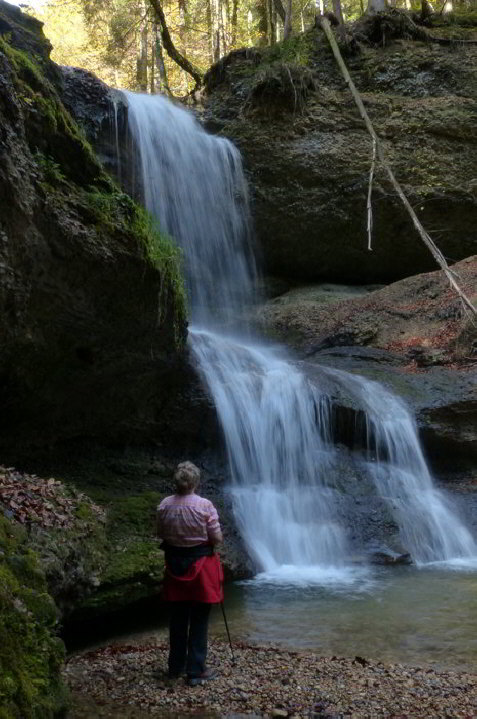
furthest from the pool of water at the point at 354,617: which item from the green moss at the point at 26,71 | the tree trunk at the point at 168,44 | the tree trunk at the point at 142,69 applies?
the tree trunk at the point at 142,69

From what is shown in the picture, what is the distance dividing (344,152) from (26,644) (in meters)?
16.3

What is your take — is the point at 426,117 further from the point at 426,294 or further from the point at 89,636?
the point at 89,636

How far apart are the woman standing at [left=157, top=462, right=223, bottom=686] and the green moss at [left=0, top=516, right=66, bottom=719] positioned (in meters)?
0.95

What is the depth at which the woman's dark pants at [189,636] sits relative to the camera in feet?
14.2

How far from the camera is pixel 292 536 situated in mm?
8938

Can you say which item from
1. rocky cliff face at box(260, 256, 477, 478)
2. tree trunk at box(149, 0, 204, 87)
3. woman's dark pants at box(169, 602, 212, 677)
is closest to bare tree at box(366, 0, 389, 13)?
tree trunk at box(149, 0, 204, 87)

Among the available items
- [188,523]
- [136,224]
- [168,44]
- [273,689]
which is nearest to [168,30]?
[168,44]

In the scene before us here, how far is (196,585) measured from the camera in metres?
4.34

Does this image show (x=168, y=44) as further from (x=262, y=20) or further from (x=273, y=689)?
(x=273, y=689)

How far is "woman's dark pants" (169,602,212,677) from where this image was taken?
4332mm

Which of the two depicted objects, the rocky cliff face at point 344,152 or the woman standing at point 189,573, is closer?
the woman standing at point 189,573

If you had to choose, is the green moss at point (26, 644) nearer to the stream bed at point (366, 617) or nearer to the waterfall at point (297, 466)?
the stream bed at point (366, 617)

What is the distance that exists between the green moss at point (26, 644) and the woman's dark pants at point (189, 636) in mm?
1036

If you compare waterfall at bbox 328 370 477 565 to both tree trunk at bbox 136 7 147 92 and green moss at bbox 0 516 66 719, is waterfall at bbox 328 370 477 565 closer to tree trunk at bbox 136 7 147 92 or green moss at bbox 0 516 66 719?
green moss at bbox 0 516 66 719
